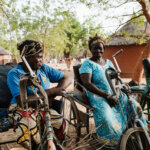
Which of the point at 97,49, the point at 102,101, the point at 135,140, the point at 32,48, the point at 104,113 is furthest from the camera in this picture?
the point at 97,49

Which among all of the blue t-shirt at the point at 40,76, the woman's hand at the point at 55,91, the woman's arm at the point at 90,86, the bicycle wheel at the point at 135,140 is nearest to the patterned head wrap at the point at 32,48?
the blue t-shirt at the point at 40,76

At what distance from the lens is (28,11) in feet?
52.6

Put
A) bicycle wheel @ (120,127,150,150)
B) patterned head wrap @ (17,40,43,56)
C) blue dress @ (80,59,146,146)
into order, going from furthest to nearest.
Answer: blue dress @ (80,59,146,146) → bicycle wheel @ (120,127,150,150) → patterned head wrap @ (17,40,43,56)

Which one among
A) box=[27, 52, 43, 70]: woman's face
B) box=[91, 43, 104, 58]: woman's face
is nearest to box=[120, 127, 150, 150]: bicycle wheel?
box=[27, 52, 43, 70]: woman's face

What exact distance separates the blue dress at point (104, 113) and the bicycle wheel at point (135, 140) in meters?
0.26

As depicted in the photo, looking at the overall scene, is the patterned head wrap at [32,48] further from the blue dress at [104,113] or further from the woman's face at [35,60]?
the blue dress at [104,113]

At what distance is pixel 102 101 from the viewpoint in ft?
8.91

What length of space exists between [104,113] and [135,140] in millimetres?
666

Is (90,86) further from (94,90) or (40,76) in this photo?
(40,76)

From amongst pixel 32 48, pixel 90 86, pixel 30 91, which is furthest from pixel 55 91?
pixel 90 86

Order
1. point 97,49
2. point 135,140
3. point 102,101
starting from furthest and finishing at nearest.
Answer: point 97,49
point 102,101
point 135,140

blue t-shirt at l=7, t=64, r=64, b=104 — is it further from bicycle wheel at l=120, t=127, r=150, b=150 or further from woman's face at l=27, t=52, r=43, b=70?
bicycle wheel at l=120, t=127, r=150, b=150

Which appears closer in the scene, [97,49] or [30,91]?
[30,91]

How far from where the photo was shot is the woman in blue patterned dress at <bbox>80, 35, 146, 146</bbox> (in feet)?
8.21
